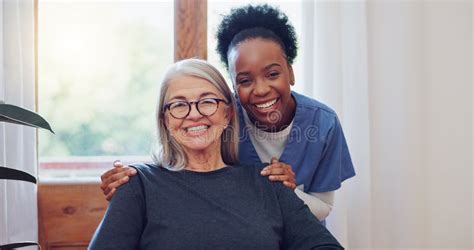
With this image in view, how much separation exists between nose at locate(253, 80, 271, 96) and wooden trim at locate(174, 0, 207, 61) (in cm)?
49

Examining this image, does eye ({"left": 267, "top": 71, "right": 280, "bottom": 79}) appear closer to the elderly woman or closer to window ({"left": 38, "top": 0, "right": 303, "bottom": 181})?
the elderly woman

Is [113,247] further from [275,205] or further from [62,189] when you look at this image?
[62,189]

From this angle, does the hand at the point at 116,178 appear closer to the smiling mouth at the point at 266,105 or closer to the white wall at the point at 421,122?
the smiling mouth at the point at 266,105

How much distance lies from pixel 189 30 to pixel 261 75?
549mm

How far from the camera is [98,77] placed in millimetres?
2174

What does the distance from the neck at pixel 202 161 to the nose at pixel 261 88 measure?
0.22 m

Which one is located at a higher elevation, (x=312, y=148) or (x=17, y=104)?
(x=17, y=104)

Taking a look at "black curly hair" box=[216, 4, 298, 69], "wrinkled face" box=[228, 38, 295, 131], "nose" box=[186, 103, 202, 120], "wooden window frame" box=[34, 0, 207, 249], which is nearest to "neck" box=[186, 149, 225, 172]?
"nose" box=[186, 103, 202, 120]

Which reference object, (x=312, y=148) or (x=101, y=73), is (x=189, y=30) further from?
(x=312, y=148)

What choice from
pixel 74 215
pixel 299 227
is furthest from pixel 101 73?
pixel 299 227

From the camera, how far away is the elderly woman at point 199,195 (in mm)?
1353

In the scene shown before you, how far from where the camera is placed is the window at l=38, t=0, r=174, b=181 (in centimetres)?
214

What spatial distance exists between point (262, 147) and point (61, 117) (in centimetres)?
84

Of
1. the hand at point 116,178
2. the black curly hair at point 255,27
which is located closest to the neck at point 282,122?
the black curly hair at point 255,27
